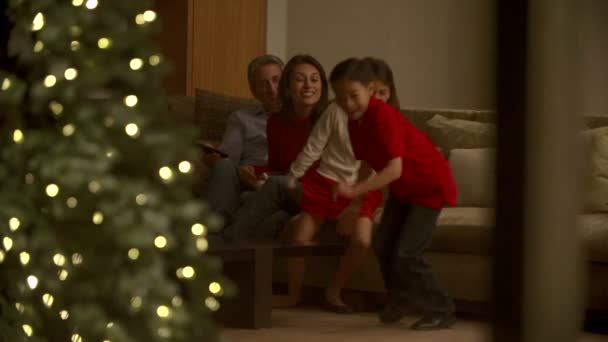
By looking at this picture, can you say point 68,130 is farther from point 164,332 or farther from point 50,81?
point 164,332

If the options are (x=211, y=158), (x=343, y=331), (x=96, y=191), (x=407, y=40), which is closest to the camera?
(x=96, y=191)

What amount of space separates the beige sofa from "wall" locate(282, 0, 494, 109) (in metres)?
0.80

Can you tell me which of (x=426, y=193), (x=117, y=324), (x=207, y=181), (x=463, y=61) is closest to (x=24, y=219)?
(x=117, y=324)

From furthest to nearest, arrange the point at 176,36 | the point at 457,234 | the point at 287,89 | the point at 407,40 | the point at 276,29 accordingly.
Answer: the point at 276,29 < the point at 176,36 < the point at 407,40 < the point at 287,89 < the point at 457,234

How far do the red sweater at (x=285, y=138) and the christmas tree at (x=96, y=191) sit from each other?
192 centimetres

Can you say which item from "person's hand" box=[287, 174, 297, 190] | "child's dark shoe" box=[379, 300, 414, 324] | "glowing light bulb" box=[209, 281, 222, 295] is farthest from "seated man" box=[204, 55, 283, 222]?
"glowing light bulb" box=[209, 281, 222, 295]

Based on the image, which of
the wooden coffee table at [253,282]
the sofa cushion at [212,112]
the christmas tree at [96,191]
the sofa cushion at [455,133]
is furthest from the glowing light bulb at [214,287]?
the sofa cushion at [212,112]

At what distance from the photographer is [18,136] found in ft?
3.54

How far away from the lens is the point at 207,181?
314cm

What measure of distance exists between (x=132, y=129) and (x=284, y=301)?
1893 millimetres

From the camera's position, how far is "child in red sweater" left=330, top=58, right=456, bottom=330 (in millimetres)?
2447

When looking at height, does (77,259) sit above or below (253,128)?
below

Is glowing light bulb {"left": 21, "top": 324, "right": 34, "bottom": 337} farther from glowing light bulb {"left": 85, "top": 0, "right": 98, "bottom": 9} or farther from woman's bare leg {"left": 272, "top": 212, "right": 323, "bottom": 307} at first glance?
woman's bare leg {"left": 272, "top": 212, "right": 323, "bottom": 307}

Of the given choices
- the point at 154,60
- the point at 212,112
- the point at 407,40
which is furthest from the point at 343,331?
the point at 407,40
